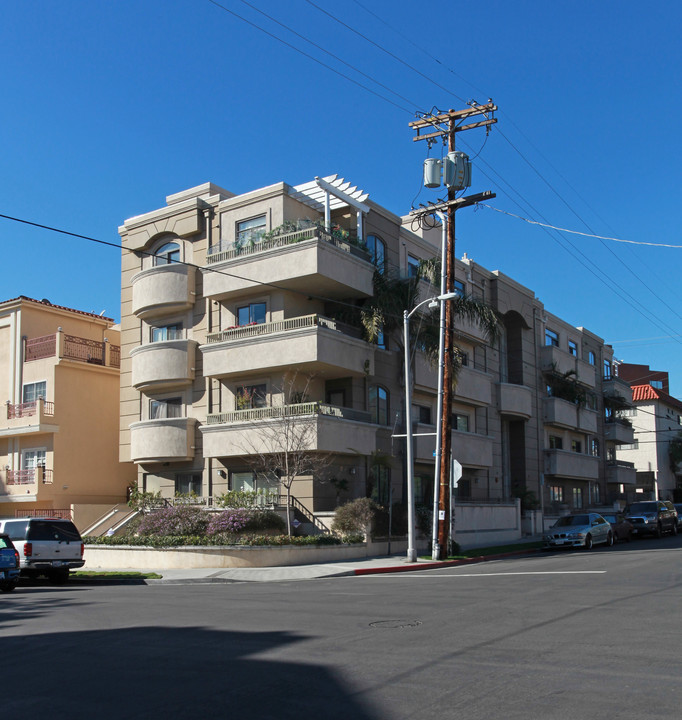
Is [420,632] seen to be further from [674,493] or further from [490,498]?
[674,493]

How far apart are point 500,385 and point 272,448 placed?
1740 centimetres

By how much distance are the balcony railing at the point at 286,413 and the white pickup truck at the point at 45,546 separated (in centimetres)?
838

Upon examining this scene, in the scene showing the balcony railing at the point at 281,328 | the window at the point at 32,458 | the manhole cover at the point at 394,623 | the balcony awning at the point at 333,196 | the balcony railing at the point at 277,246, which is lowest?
the manhole cover at the point at 394,623

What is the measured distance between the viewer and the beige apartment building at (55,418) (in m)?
36.1

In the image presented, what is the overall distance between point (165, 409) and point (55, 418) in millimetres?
5378

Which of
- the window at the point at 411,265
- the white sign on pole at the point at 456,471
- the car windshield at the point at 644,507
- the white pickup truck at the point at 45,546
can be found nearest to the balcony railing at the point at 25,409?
the white pickup truck at the point at 45,546

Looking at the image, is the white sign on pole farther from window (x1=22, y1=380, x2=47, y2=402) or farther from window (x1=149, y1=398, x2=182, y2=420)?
window (x1=22, y1=380, x2=47, y2=402)

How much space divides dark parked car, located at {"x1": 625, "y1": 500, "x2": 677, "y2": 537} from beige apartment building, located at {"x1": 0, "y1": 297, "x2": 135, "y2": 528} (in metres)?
24.9

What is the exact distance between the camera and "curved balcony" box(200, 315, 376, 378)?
30.0 m

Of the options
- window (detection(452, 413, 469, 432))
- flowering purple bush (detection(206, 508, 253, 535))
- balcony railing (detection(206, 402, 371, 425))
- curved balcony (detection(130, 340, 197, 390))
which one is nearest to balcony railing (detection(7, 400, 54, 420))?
curved balcony (detection(130, 340, 197, 390))

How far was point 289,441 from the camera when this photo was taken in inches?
1160

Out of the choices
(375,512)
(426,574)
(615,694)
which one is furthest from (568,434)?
(615,694)

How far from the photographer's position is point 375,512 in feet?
97.2

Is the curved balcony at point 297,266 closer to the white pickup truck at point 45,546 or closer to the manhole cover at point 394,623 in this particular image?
the white pickup truck at point 45,546
